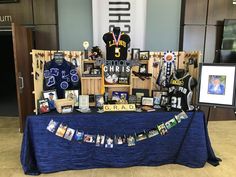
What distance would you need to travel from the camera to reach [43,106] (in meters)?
2.44

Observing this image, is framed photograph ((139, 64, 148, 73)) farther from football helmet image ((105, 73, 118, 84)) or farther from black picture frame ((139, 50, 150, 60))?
football helmet image ((105, 73, 118, 84))

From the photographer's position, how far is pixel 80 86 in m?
2.78

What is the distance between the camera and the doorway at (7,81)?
14.9ft

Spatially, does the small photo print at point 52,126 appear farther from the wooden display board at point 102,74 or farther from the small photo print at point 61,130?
the wooden display board at point 102,74

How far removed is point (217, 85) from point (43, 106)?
6.53ft

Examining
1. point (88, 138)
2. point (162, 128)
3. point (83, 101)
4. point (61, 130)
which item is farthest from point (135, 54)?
point (61, 130)

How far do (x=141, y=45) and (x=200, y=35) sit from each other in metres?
1.19

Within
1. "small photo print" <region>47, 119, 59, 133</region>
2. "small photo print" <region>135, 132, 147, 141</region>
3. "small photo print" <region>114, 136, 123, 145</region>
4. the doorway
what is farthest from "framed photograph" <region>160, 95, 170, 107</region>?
the doorway

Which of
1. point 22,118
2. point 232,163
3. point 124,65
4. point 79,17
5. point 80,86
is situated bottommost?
point 232,163

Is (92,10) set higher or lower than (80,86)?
higher

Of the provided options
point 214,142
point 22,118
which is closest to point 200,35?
point 214,142

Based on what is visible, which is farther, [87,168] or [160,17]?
[160,17]

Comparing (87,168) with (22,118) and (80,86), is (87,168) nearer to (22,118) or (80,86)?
(80,86)

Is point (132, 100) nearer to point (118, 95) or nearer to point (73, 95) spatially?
point (118, 95)
